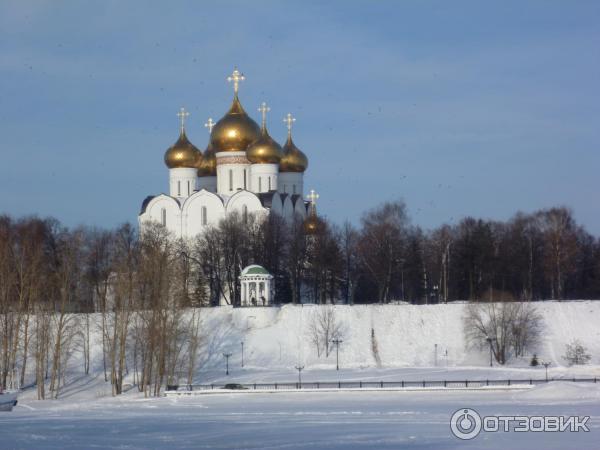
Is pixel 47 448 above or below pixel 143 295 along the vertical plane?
below

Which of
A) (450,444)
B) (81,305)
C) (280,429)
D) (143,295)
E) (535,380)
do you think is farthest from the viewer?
(81,305)

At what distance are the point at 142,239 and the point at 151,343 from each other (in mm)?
18733

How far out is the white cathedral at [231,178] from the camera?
5884cm

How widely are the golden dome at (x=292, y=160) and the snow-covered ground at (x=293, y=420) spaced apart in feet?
77.0

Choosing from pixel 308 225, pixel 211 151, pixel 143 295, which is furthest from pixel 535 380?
pixel 211 151

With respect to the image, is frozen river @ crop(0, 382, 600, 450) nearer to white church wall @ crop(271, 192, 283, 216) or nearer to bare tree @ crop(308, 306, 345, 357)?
bare tree @ crop(308, 306, 345, 357)

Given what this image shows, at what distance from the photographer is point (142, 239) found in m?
58.4

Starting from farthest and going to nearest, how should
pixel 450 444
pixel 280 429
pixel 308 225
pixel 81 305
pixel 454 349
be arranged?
pixel 308 225, pixel 81 305, pixel 454 349, pixel 280 429, pixel 450 444

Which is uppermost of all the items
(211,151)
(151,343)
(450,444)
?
(211,151)

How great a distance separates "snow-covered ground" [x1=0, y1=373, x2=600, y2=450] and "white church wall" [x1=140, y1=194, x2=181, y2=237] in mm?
21894

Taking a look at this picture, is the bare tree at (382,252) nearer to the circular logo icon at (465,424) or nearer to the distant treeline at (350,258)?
the distant treeline at (350,258)

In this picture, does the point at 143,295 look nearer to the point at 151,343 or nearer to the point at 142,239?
the point at 151,343
